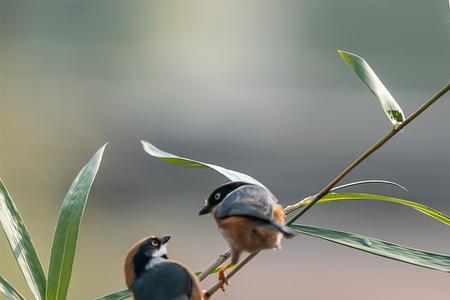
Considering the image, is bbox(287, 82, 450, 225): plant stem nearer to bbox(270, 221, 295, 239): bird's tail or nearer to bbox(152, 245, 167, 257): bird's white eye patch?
bbox(270, 221, 295, 239): bird's tail

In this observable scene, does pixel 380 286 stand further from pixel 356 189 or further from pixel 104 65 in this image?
pixel 104 65

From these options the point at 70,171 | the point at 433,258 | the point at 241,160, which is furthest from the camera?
the point at 241,160

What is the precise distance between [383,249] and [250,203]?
316 millimetres

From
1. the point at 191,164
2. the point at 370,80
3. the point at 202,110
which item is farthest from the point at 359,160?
the point at 202,110

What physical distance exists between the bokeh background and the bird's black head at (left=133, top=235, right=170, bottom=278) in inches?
238

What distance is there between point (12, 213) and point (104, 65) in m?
11.8

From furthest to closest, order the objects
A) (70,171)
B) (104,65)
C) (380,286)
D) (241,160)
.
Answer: (104,65) < (241,160) < (70,171) < (380,286)

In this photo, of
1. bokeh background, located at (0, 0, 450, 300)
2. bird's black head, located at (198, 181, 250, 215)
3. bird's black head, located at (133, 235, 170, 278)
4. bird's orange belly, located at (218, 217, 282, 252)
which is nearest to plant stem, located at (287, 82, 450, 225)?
Result: bird's orange belly, located at (218, 217, 282, 252)

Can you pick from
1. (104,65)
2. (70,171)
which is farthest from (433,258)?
(104,65)

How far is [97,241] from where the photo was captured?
32.8ft

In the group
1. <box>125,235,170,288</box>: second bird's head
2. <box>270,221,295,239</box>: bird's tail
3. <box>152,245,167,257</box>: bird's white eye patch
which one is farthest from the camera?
<box>152,245,167,257</box>: bird's white eye patch

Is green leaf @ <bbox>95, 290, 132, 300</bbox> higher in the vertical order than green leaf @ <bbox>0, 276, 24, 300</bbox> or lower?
lower

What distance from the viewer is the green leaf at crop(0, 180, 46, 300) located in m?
1.90

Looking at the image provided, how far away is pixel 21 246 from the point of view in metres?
1.94
